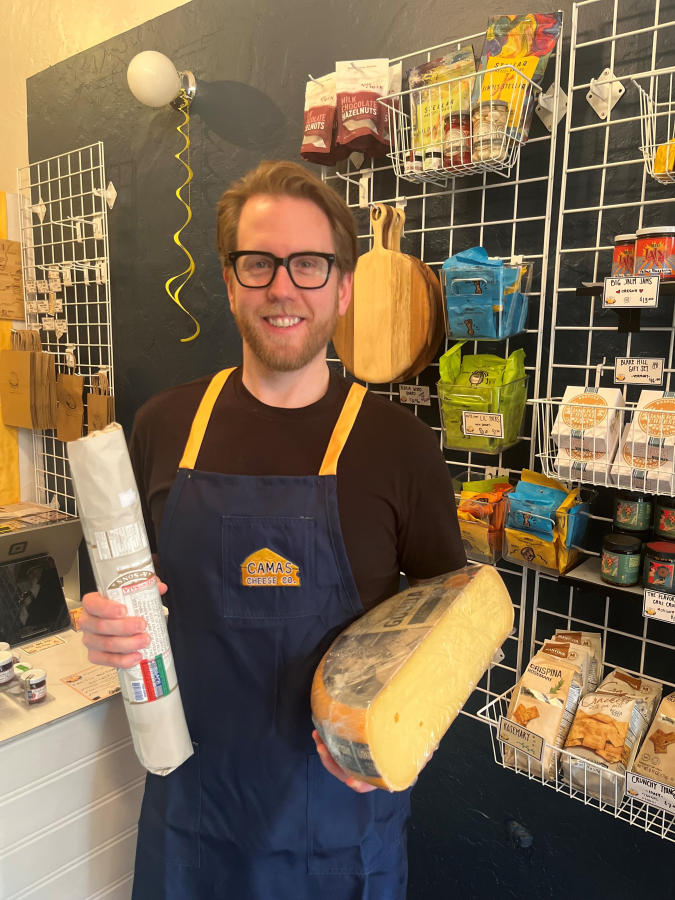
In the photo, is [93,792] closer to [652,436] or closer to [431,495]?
[431,495]

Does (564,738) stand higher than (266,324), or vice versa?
(266,324)

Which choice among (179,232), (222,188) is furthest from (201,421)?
(179,232)

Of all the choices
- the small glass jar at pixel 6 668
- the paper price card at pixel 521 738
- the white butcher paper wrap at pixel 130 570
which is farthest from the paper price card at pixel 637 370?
the small glass jar at pixel 6 668

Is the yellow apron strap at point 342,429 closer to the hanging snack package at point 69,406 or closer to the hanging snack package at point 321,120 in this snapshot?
the hanging snack package at point 321,120

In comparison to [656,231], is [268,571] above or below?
below

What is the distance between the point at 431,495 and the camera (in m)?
1.26

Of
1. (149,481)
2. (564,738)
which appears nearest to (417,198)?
(149,481)

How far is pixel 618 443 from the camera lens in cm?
139

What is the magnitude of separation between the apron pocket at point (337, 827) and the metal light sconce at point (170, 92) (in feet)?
6.14

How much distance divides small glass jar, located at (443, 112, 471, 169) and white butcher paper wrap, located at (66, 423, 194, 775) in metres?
1.12

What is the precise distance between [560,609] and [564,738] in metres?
0.38

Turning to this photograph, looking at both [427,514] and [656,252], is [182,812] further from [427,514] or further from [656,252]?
[656,252]

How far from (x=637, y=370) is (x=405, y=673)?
0.95 metres

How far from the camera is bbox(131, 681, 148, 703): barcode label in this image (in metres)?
1.03
